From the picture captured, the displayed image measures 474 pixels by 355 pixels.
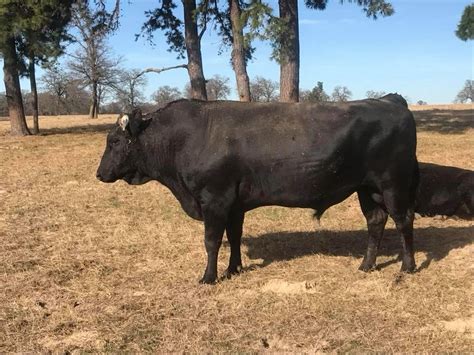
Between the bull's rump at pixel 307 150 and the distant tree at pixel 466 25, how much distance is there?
2572 centimetres

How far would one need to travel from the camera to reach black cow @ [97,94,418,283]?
207 inches

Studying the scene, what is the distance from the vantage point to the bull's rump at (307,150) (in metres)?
5.23

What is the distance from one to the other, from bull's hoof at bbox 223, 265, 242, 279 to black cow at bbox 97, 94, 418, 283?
2cm

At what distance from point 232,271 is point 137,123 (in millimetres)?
1887

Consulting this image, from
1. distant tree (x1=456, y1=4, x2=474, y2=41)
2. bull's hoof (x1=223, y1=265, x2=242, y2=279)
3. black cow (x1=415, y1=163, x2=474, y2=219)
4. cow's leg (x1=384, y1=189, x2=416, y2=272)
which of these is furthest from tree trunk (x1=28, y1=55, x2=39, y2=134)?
distant tree (x1=456, y1=4, x2=474, y2=41)

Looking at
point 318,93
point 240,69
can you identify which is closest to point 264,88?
point 318,93

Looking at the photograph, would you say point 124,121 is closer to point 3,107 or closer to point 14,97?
point 14,97

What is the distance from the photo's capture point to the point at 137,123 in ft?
18.2

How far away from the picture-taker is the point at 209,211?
5328 mm

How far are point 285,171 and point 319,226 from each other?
8.71 feet

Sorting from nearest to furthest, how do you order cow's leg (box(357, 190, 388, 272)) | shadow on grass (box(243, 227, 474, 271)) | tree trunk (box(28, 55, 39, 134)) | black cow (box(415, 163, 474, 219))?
cow's leg (box(357, 190, 388, 272))
shadow on grass (box(243, 227, 474, 271))
black cow (box(415, 163, 474, 219))
tree trunk (box(28, 55, 39, 134))

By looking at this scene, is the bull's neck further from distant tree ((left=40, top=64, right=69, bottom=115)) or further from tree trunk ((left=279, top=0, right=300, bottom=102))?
distant tree ((left=40, top=64, right=69, bottom=115))

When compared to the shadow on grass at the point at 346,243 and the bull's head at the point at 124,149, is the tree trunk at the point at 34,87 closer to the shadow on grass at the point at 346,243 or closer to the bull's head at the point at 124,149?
the bull's head at the point at 124,149

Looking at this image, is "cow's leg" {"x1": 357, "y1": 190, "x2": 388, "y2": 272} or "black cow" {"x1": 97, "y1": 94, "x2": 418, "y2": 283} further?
"cow's leg" {"x1": 357, "y1": 190, "x2": 388, "y2": 272}
